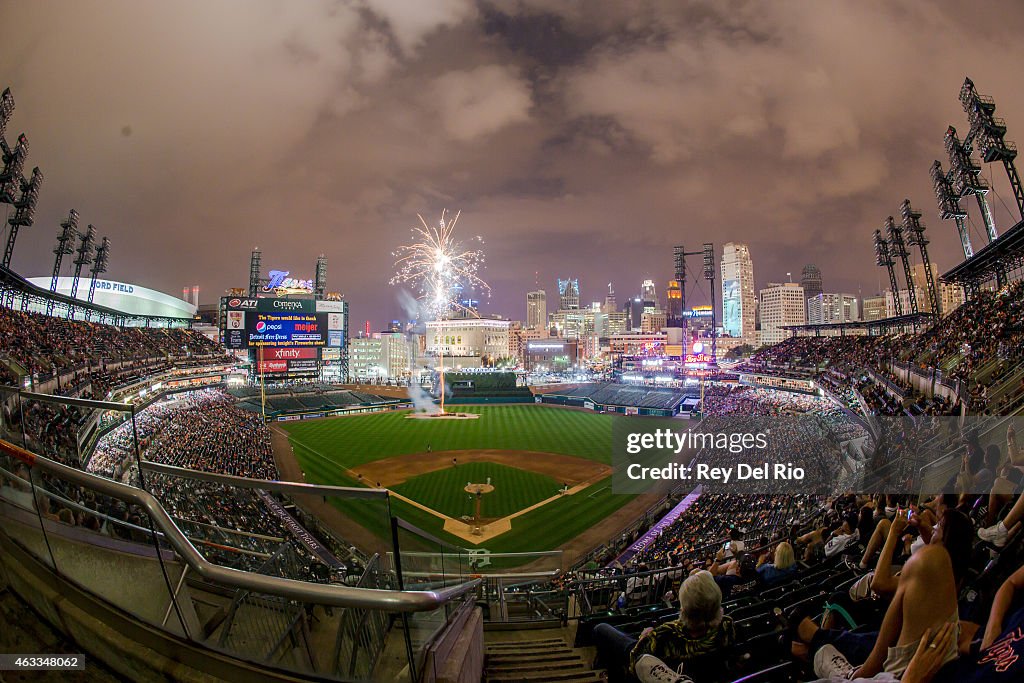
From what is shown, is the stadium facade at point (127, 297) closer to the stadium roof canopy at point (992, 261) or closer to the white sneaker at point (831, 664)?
the white sneaker at point (831, 664)

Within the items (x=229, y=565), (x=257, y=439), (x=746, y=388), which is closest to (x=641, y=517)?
(x=229, y=565)

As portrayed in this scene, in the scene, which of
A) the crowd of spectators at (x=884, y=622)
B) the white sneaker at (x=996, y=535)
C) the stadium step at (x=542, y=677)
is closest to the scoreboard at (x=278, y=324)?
the stadium step at (x=542, y=677)

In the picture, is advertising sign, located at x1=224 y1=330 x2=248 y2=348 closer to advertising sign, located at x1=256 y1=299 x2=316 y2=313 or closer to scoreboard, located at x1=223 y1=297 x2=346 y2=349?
scoreboard, located at x1=223 y1=297 x2=346 y2=349

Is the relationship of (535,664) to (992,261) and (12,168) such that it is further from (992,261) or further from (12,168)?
(12,168)

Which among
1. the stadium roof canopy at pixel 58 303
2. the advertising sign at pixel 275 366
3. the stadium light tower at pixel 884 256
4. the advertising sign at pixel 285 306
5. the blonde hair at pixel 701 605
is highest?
the stadium light tower at pixel 884 256

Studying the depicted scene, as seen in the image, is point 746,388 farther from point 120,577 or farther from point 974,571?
point 120,577
